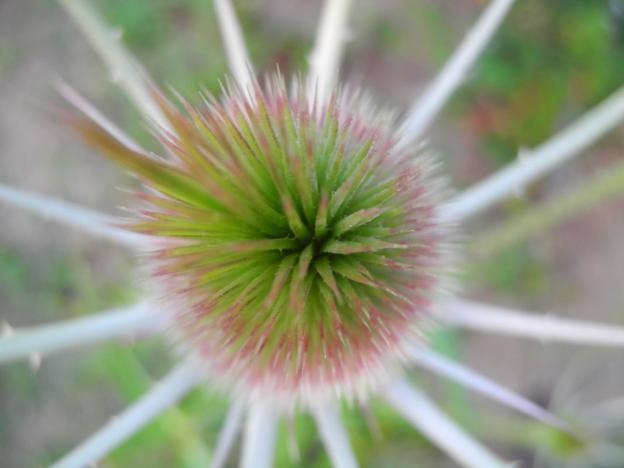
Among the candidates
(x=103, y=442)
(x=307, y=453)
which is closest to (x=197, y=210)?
(x=103, y=442)

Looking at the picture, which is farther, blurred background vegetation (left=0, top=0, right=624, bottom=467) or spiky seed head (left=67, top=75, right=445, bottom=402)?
blurred background vegetation (left=0, top=0, right=624, bottom=467)

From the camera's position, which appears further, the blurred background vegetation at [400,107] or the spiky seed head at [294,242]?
the blurred background vegetation at [400,107]

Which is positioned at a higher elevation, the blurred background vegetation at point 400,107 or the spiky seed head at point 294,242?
the blurred background vegetation at point 400,107

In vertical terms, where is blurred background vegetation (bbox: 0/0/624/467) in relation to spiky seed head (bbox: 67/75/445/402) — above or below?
above
